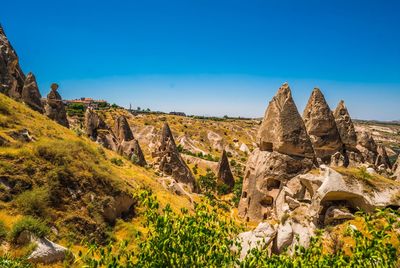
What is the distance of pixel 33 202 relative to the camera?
512 inches

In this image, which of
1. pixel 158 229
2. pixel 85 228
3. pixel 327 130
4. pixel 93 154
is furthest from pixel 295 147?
pixel 158 229

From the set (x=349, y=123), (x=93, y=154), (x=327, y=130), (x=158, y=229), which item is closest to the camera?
(x=158, y=229)

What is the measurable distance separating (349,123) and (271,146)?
12.9 meters

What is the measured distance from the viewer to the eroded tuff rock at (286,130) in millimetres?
23422

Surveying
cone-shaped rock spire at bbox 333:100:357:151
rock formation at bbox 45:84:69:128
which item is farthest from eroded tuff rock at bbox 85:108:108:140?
cone-shaped rock spire at bbox 333:100:357:151

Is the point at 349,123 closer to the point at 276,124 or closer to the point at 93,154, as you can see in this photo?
the point at 276,124

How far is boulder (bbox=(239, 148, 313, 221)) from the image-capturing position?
2336 centimetres

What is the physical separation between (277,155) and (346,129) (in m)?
13.3

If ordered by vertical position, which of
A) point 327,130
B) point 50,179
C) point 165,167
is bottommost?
point 165,167

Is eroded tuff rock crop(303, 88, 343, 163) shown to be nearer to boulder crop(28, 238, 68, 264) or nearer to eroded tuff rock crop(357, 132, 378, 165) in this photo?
eroded tuff rock crop(357, 132, 378, 165)

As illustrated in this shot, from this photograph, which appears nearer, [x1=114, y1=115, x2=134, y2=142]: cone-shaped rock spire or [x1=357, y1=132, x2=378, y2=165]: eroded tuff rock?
[x1=357, y1=132, x2=378, y2=165]: eroded tuff rock

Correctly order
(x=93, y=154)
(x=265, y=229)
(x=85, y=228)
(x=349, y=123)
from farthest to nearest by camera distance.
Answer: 1. (x=349, y=123)
2. (x=93, y=154)
3. (x=85, y=228)
4. (x=265, y=229)

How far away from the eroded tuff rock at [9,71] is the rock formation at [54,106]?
321 cm

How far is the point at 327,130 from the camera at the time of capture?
29578 millimetres
